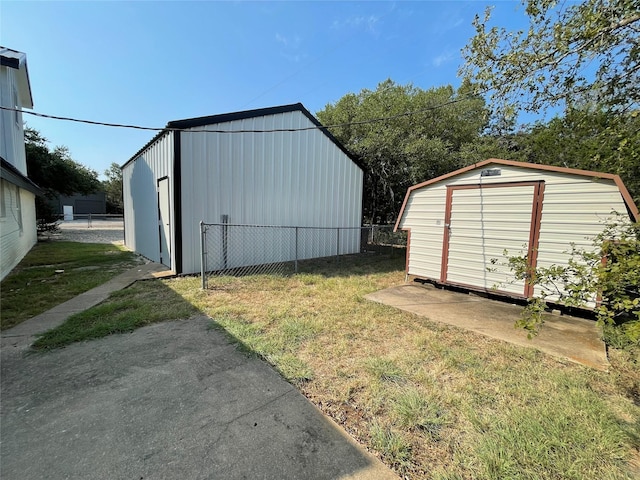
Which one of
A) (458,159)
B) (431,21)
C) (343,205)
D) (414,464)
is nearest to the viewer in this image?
(414,464)

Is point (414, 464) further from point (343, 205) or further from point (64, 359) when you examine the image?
point (343, 205)

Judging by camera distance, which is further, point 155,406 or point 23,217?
point 23,217

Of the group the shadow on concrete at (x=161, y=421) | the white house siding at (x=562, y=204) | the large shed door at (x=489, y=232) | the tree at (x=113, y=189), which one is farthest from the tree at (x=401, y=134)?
the tree at (x=113, y=189)

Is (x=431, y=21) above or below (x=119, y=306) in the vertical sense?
above

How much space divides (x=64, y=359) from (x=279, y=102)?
7.10m

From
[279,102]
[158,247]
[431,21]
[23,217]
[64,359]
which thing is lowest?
[64,359]

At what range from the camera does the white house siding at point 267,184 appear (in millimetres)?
6266

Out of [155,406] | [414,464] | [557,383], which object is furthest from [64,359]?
[557,383]

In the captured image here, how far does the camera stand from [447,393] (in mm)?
2271

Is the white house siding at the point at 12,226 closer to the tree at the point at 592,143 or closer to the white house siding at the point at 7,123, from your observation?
the white house siding at the point at 7,123

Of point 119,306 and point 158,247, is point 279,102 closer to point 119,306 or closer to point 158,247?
point 158,247

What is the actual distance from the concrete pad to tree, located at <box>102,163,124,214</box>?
4468cm

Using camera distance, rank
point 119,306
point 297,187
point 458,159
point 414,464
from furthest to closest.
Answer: point 458,159
point 297,187
point 119,306
point 414,464

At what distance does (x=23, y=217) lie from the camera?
28.7ft
